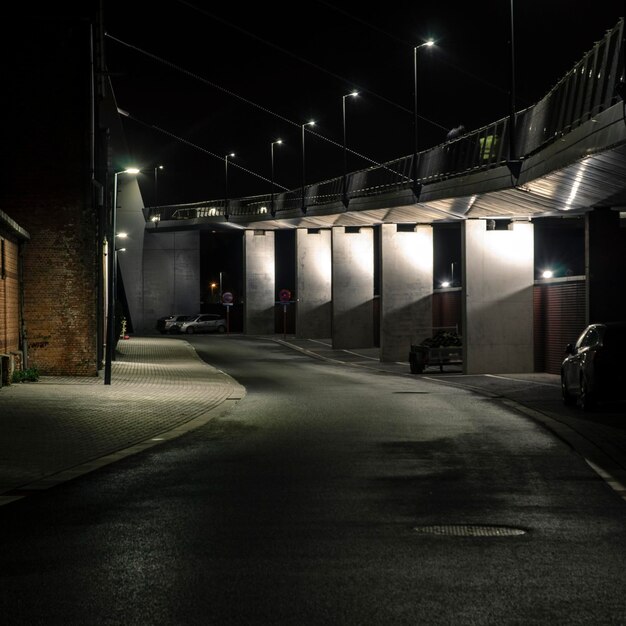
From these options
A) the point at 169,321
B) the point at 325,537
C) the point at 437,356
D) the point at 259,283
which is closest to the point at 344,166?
the point at 437,356

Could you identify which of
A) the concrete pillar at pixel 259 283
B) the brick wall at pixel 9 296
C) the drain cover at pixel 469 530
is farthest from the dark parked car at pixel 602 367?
the concrete pillar at pixel 259 283

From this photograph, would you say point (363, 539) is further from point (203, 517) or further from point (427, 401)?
point (427, 401)

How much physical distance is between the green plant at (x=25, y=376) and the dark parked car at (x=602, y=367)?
13502mm

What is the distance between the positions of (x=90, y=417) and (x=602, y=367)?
8.42 meters

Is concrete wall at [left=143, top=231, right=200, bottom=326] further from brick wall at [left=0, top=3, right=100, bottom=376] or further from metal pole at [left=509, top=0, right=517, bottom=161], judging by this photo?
metal pole at [left=509, top=0, right=517, bottom=161]

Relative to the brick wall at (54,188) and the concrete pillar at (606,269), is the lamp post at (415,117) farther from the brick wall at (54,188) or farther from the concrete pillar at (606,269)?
the brick wall at (54,188)

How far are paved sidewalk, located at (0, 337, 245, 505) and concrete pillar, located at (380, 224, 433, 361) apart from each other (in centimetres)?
1172

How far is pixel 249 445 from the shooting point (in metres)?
14.0

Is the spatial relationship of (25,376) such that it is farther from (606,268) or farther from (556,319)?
(556,319)

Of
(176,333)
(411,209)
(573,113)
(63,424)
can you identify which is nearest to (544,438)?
(63,424)

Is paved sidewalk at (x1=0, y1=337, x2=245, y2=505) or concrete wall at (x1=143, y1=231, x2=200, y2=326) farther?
concrete wall at (x1=143, y1=231, x2=200, y2=326)

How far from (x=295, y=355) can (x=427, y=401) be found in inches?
1019

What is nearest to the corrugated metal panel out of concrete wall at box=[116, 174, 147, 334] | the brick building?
the brick building

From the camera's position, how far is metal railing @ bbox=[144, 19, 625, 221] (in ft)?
64.1
